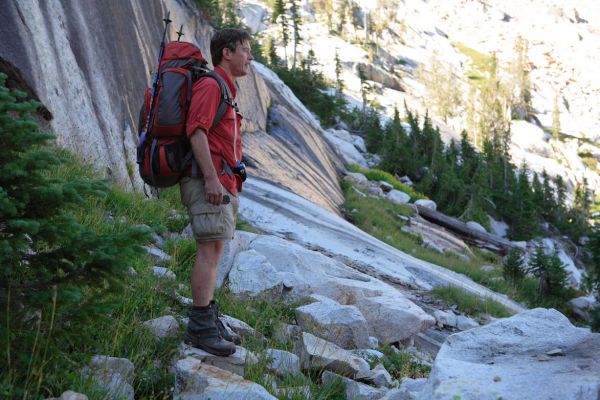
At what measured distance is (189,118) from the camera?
14.9 feet

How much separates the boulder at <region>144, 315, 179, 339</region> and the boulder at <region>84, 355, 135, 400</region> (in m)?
0.76

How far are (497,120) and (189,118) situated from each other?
7211cm

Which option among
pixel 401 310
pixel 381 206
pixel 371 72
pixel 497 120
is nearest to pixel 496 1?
pixel 371 72

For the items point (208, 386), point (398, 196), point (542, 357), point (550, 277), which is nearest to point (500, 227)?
point (398, 196)

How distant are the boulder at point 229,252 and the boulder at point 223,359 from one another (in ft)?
8.31

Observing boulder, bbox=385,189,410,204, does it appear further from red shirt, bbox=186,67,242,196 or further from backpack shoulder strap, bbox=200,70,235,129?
backpack shoulder strap, bbox=200,70,235,129

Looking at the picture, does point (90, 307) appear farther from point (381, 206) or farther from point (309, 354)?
point (381, 206)

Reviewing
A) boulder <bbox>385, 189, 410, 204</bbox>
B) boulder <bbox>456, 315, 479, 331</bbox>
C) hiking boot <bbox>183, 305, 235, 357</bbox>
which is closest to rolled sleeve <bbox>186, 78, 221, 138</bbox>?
hiking boot <bbox>183, 305, 235, 357</bbox>

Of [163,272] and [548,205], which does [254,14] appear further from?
[163,272]

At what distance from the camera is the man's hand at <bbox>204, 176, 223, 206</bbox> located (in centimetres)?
459

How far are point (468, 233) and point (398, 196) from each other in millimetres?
3902

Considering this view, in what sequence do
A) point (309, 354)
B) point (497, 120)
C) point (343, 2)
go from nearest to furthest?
point (309, 354) → point (497, 120) → point (343, 2)

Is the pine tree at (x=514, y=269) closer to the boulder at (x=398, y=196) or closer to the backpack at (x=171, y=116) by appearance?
the boulder at (x=398, y=196)

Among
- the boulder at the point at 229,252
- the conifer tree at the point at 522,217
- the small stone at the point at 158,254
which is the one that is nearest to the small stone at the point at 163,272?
the small stone at the point at 158,254
